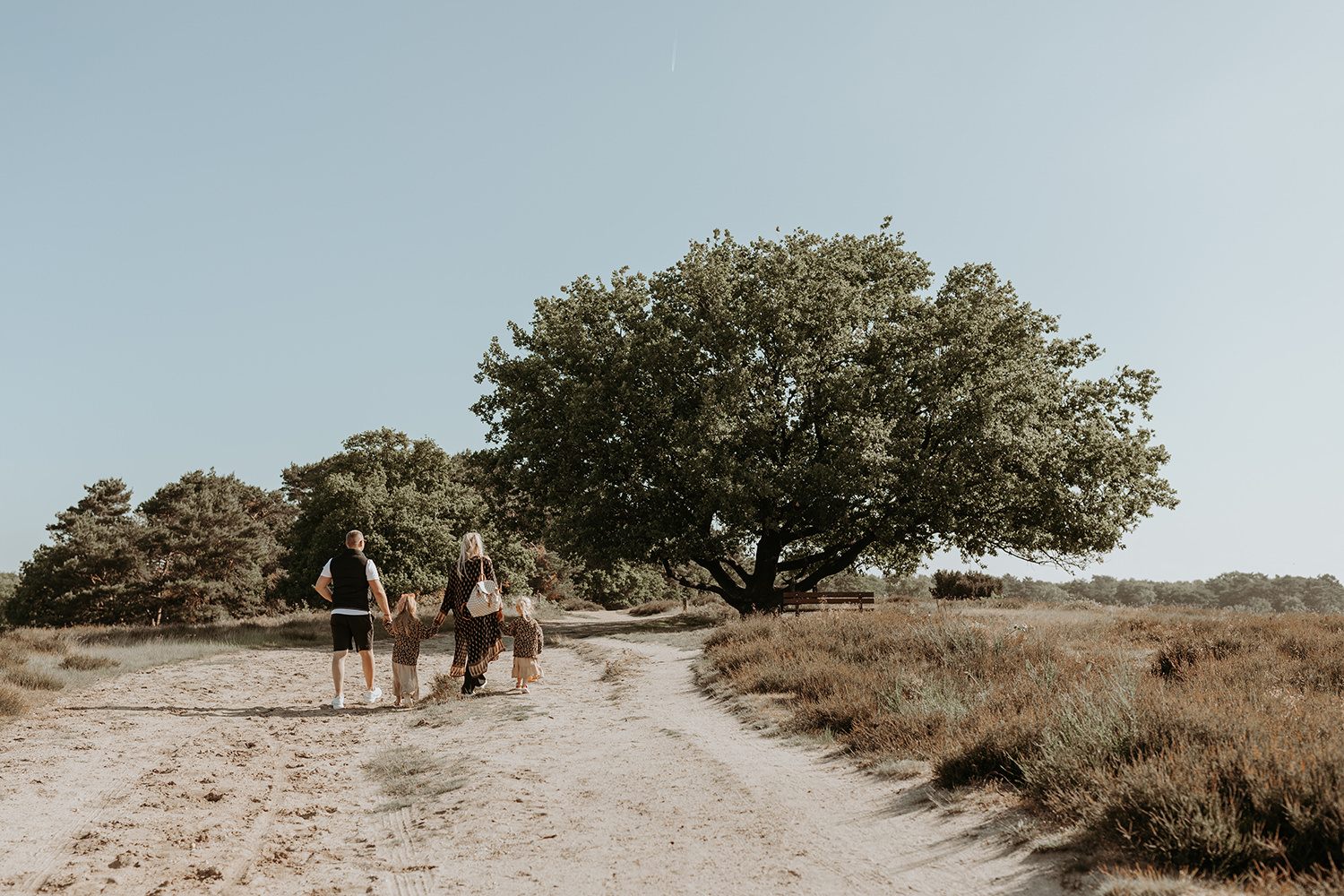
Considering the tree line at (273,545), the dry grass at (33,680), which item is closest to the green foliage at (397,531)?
the tree line at (273,545)

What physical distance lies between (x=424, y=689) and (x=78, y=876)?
27.5 ft

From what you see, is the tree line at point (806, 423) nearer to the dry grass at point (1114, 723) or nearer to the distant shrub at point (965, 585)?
the dry grass at point (1114, 723)

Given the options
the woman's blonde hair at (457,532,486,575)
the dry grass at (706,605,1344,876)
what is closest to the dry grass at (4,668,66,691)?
the woman's blonde hair at (457,532,486,575)

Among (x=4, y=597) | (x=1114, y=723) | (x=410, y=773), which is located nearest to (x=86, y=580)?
(x=4, y=597)

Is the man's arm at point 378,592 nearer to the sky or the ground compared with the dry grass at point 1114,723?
nearer to the sky

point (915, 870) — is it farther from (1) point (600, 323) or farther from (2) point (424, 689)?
(1) point (600, 323)

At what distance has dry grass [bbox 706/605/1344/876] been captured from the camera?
3967 millimetres

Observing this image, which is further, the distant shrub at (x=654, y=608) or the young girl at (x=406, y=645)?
the distant shrub at (x=654, y=608)

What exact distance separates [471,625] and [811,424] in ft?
55.2

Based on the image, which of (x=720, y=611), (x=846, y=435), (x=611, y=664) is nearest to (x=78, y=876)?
(x=611, y=664)

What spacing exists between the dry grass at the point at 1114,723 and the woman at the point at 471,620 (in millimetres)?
3781

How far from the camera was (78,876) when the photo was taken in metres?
4.37

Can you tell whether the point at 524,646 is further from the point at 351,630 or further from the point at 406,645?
the point at 351,630

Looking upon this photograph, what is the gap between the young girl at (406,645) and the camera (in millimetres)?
10406
